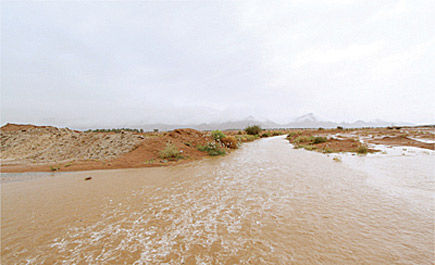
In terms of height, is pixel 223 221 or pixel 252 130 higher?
pixel 252 130

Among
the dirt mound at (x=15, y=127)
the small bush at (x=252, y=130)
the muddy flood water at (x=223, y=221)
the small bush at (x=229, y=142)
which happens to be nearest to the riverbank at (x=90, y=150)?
the dirt mound at (x=15, y=127)

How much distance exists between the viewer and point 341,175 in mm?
6129

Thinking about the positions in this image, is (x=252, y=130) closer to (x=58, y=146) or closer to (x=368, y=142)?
(x=368, y=142)

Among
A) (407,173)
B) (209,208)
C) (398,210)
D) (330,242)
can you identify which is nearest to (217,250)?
(209,208)

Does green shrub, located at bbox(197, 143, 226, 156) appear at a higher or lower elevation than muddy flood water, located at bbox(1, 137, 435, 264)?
higher

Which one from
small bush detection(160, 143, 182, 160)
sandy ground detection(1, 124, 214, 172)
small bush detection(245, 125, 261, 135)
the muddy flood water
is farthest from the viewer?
small bush detection(245, 125, 261, 135)

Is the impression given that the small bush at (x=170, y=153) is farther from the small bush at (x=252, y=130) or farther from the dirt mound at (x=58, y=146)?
the small bush at (x=252, y=130)

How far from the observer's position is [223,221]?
10.7ft

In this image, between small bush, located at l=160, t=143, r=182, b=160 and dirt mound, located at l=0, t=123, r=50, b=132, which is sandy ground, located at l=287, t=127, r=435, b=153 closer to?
small bush, located at l=160, t=143, r=182, b=160

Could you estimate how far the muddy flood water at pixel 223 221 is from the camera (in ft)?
7.80

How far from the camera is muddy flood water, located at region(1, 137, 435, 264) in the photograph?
2.38 metres

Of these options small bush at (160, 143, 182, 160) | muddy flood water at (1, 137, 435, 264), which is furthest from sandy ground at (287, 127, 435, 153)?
→ small bush at (160, 143, 182, 160)

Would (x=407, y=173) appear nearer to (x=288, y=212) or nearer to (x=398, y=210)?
(x=398, y=210)

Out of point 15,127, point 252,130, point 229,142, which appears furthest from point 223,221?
point 252,130
